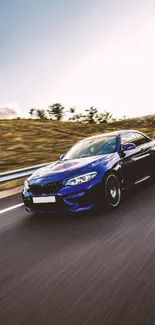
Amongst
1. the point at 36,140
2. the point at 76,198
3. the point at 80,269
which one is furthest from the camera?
the point at 36,140

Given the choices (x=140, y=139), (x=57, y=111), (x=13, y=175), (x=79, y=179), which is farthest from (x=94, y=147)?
(x=57, y=111)

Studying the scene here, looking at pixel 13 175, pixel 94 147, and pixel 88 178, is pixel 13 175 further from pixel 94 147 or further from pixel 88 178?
pixel 88 178

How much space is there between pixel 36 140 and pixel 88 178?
14.4 meters

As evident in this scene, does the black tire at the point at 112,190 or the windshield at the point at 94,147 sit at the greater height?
the windshield at the point at 94,147

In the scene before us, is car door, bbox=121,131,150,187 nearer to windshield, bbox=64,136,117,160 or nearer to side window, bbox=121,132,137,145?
side window, bbox=121,132,137,145

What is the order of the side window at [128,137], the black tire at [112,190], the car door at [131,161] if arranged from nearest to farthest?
the black tire at [112,190], the car door at [131,161], the side window at [128,137]

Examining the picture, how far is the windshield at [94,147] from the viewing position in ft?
20.5

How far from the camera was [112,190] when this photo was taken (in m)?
5.52

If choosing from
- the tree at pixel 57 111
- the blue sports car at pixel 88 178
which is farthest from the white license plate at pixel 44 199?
the tree at pixel 57 111

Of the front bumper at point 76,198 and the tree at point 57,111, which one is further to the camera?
the tree at point 57,111

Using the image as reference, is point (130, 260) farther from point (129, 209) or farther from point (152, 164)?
point (152, 164)

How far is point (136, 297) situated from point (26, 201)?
322cm

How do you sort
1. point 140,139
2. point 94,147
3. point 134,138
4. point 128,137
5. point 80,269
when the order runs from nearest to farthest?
point 80,269 → point 94,147 → point 128,137 → point 134,138 → point 140,139

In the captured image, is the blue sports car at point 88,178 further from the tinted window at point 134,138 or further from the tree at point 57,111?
the tree at point 57,111
